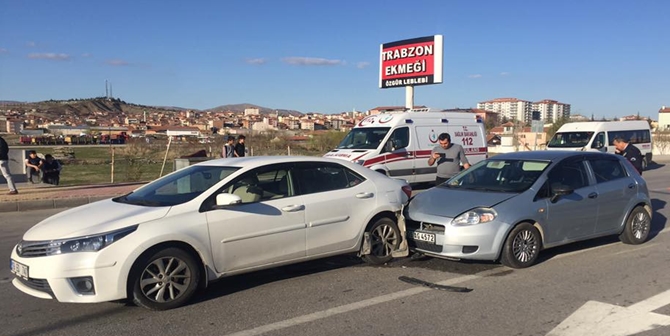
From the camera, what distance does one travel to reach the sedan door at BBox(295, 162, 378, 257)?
232 inches

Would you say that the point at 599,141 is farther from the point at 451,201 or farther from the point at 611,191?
the point at 451,201

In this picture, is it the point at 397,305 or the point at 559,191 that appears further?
the point at 559,191

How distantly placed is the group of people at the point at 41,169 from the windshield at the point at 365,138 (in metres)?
8.88

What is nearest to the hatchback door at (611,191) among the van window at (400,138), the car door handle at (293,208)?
the car door handle at (293,208)

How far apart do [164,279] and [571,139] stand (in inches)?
851

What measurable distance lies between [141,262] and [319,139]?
A: 3609cm

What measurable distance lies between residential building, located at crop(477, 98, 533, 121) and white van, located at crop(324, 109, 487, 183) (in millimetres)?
133209

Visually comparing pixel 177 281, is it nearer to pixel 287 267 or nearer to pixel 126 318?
pixel 126 318

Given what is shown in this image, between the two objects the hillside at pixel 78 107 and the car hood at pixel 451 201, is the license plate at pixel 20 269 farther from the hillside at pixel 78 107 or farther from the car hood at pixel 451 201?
the hillside at pixel 78 107

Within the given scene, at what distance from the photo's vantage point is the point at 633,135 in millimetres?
23938

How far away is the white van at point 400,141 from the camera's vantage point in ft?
44.2

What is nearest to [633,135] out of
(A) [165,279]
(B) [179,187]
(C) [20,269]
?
(B) [179,187]

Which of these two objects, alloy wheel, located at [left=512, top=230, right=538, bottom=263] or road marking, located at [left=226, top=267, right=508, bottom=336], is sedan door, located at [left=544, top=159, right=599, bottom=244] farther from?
road marking, located at [left=226, top=267, right=508, bottom=336]

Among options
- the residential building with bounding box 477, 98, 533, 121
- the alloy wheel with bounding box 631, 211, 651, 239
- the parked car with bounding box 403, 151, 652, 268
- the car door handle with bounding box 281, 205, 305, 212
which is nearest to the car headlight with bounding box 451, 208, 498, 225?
the parked car with bounding box 403, 151, 652, 268
